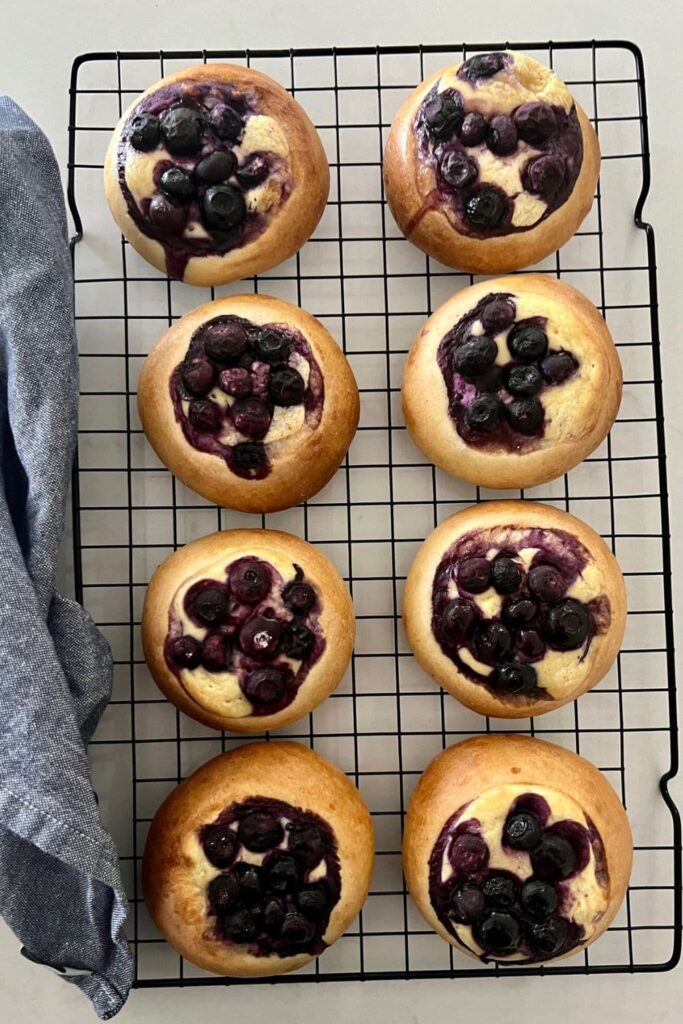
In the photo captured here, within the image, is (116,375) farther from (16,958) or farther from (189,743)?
(16,958)

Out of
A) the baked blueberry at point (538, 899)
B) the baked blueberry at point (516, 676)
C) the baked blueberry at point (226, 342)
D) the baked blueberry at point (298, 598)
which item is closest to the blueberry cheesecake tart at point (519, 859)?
the baked blueberry at point (538, 899)

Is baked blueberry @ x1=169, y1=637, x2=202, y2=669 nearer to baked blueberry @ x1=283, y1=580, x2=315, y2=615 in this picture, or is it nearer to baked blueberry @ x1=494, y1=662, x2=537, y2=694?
baked blueberry @ x1=283, y1=580, x2=315, y2=615

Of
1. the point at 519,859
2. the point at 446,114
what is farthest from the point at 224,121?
the point at 519,859

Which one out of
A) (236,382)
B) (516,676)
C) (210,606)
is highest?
(236,382)

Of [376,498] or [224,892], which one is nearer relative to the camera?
[224,892]

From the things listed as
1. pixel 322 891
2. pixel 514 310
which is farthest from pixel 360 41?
pixel 322 891

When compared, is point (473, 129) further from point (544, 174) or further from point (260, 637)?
point (260, 637)

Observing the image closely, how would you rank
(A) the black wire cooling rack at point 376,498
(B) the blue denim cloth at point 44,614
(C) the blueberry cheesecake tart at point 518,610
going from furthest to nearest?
(A) the black wire cooling rack at point 376,498, (C) the blueberry cheesecake tart at point 518,610, (B) the blue denim cloth at point 44,614

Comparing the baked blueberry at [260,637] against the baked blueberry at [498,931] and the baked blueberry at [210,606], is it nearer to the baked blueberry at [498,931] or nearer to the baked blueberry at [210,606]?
the baked blueberry at [210,606]
